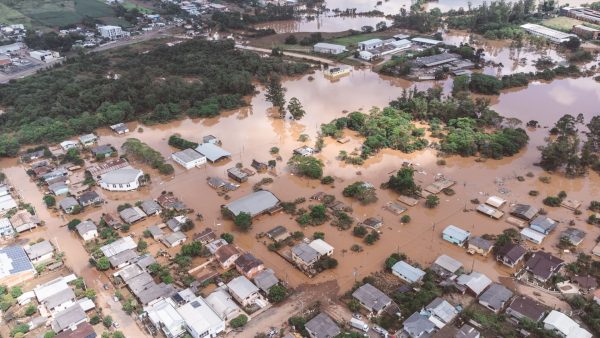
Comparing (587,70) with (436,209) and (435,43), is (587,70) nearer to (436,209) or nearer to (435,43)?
(435,43)

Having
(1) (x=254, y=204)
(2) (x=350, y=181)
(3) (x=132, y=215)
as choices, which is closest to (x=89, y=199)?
(3) (x=132, y=215)

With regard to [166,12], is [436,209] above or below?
below

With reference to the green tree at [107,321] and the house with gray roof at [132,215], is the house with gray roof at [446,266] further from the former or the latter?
the house with gray roof at [132,215]

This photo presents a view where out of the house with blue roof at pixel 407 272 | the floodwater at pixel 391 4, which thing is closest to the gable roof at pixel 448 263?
the house with blue roof at pixel 407 272

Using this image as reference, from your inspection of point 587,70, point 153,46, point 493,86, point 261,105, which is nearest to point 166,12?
point 153,46

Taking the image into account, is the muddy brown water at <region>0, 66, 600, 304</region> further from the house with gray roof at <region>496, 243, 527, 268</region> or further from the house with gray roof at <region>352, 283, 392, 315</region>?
the house with gray roof at <region>352, 283, 392, 315</region>

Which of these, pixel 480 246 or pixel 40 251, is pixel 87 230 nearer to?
pixel 40 251

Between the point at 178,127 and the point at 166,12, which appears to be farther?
the point at 166,12
